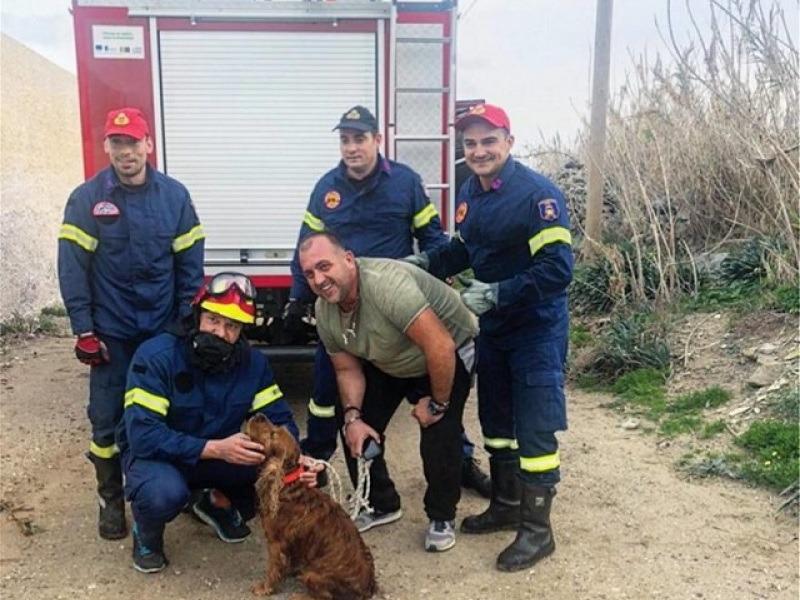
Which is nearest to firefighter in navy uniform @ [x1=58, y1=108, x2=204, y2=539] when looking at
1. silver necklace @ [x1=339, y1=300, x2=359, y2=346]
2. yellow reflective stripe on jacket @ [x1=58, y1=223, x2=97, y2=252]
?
yellow reflective stripe on jacket @ [x1=58, y1=223, x2=97, y2=252]

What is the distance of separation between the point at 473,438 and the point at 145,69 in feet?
10.7

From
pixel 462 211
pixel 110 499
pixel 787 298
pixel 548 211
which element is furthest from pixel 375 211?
pixel 787 298

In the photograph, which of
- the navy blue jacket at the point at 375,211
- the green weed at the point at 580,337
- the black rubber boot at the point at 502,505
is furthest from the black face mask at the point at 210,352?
the green weed at the point at 580,337

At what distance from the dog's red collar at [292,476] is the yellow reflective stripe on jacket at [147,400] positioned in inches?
25.5

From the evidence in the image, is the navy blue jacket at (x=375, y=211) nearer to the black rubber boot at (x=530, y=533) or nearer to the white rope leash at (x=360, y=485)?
the white rope leash at (x=360, y=485)

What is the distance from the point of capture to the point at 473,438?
17.6 ft

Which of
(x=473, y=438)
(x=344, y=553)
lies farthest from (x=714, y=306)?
(x=344, y=553)

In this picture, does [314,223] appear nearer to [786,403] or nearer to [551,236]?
[551,236]

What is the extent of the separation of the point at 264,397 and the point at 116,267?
0.96 metres

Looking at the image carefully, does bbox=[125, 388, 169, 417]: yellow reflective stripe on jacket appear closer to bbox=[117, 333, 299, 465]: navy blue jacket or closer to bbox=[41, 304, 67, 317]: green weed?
bbox=[117, 333, 299, 465]: navy blue jacket

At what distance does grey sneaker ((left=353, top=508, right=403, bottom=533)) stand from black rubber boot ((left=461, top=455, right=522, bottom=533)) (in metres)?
0.36

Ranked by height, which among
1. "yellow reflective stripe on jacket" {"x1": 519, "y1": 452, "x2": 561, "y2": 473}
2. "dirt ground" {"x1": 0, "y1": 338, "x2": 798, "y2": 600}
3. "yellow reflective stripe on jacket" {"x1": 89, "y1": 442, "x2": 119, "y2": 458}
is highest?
"yellow reflective stripe on jacket" {"x1": 519, "y1": 452, "x2": 561, "y2": 473}

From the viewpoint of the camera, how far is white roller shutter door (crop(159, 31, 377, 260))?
5160mm

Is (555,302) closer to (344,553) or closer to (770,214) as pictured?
(344,553)
